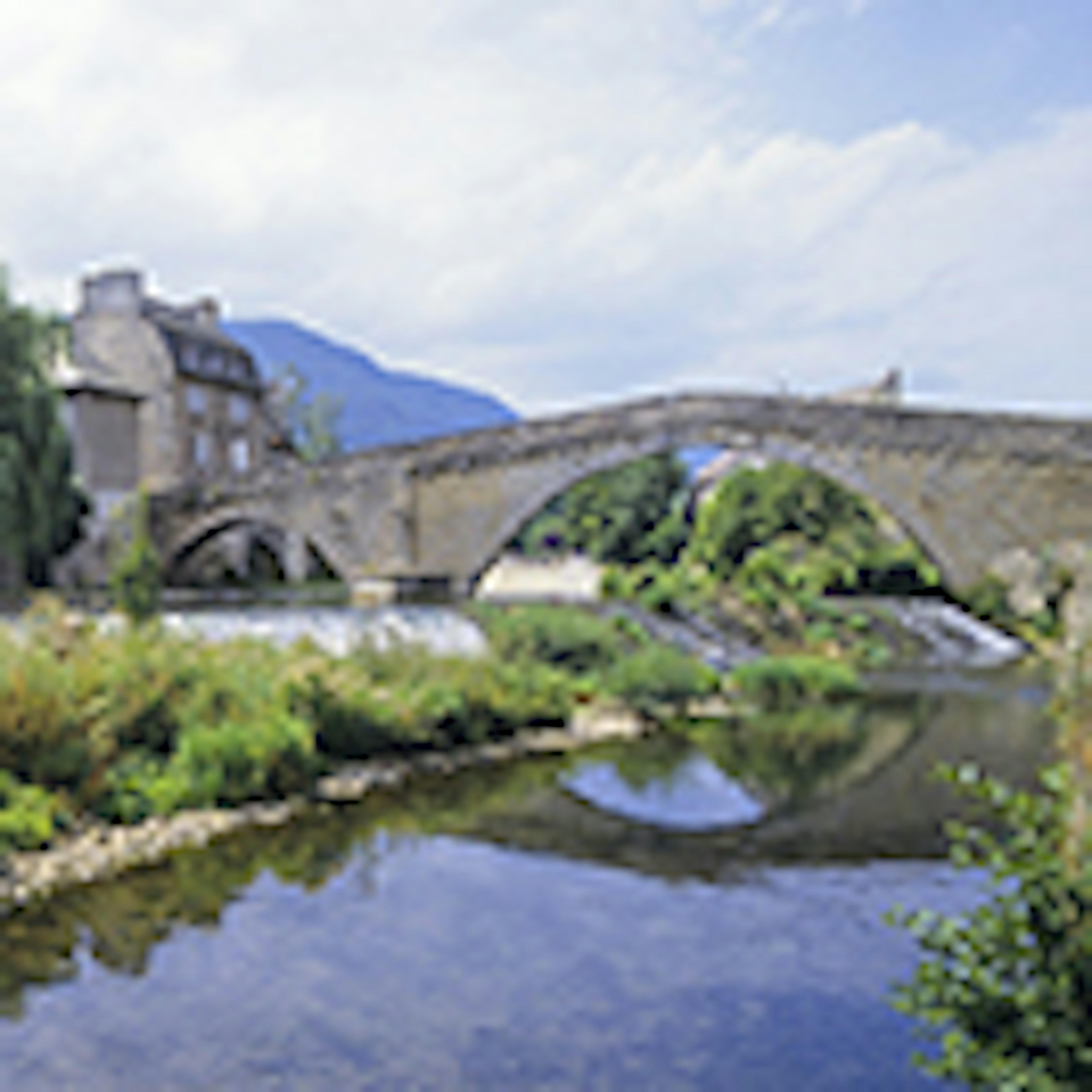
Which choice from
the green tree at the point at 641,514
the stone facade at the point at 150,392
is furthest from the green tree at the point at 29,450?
the green tree at the point at 641,514

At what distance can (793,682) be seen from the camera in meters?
21.6

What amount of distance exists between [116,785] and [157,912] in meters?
2.68

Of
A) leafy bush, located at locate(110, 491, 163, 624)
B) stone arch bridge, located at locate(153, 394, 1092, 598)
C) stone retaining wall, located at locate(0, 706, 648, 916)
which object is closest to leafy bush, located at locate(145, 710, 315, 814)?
stone retaining wall, located at locate(0, 706, 648, 916)

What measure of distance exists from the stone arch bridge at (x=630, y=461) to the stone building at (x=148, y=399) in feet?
7.60

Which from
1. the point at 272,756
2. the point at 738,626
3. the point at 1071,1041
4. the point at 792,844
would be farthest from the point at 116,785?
the point at 738,626

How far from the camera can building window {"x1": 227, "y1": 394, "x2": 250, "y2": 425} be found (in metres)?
42.5

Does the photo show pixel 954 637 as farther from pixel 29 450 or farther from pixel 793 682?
pixel 29 450

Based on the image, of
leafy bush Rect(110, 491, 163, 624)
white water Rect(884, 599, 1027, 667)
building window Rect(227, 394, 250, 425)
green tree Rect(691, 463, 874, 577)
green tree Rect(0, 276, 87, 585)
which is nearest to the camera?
leafy bush Rect(110, 491, 163, 624)

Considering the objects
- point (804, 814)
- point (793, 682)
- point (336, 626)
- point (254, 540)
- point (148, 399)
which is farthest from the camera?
point (254, 540)

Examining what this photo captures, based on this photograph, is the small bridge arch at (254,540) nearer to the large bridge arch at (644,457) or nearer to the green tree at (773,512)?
the large bridge arch at (644,457)

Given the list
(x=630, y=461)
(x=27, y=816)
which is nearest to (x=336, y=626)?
(x=27, y=816)

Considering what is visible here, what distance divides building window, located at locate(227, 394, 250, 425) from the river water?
32.2m

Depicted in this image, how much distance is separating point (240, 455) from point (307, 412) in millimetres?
14299

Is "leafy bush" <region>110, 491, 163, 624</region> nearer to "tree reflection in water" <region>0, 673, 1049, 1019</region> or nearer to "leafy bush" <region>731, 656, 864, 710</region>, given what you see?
"tree reflection in water" <region>0, 673, 1049, 1019</region>
